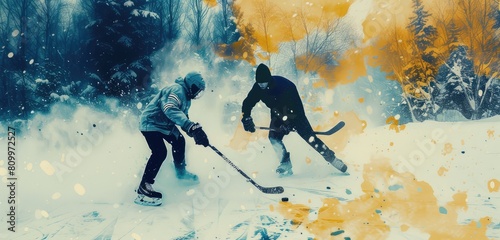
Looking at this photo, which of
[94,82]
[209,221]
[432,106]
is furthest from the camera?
[432,106]

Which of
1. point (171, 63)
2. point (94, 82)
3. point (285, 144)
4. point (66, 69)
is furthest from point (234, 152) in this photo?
point (66, 69)

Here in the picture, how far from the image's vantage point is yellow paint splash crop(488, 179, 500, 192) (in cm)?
354

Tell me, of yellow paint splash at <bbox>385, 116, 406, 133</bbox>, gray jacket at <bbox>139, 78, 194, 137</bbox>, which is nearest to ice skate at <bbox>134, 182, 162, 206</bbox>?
gray jacket at <bbox>139, 78, 194, 137</bbox>

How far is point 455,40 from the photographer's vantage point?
3.78 m

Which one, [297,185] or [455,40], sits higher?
[455,40]

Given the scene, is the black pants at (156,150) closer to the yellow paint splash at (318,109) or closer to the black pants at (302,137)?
the black pants at (302,137)

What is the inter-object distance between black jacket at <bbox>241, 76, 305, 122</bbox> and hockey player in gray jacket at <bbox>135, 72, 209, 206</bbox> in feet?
1.85

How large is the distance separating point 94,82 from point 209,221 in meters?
1.72

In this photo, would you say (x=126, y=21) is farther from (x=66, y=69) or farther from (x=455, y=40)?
(x=455, y=40)

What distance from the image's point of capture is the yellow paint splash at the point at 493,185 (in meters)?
3.54

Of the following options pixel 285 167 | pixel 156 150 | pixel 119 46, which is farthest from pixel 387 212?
pixel 119 46

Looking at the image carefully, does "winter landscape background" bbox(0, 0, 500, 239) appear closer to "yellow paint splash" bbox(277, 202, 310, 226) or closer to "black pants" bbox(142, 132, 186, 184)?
"yellow paint splash" bbox(277, 202, 310, 226)

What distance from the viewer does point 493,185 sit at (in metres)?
3.56

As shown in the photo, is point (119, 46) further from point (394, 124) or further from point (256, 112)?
point (394, 124)
